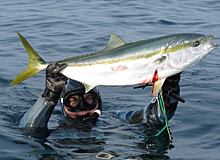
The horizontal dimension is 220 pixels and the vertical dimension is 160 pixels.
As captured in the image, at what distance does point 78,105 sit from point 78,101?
0.10 meters

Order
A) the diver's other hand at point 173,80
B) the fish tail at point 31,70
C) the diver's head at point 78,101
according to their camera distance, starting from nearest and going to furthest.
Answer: the fish tail at point 31,70, the diver's other hand at point 173,80, the diver's head at point 78,101

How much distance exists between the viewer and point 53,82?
6.45m

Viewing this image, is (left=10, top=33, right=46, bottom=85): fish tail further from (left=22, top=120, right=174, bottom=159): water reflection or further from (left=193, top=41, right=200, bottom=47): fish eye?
(left=193, top=41, right=200, bottom=47): fish eye

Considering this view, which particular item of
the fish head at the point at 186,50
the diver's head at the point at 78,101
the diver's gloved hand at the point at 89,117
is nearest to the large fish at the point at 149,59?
the fish head at the point at 186,50

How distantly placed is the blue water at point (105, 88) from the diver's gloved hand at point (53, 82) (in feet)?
2.51

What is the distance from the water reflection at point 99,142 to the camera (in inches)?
251

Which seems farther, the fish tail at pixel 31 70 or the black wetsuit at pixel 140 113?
the black wetsuit at pixel 140 113

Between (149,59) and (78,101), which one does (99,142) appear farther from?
(149,59)

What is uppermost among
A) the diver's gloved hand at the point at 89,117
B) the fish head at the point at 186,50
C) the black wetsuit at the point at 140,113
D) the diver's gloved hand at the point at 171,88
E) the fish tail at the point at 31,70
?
the fish head at the point at 186,50

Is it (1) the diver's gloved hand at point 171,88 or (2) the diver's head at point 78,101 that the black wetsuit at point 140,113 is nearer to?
(1) the diver's gloved hand at point 171,88

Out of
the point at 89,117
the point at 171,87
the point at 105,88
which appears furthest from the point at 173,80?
the point at 105,88

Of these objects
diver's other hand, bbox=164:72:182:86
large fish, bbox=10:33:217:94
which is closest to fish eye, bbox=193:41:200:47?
large fish, bbox=10:33:217:94

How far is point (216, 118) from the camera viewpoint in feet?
27.5

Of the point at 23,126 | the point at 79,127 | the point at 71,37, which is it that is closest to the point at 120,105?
the point at 79,127
